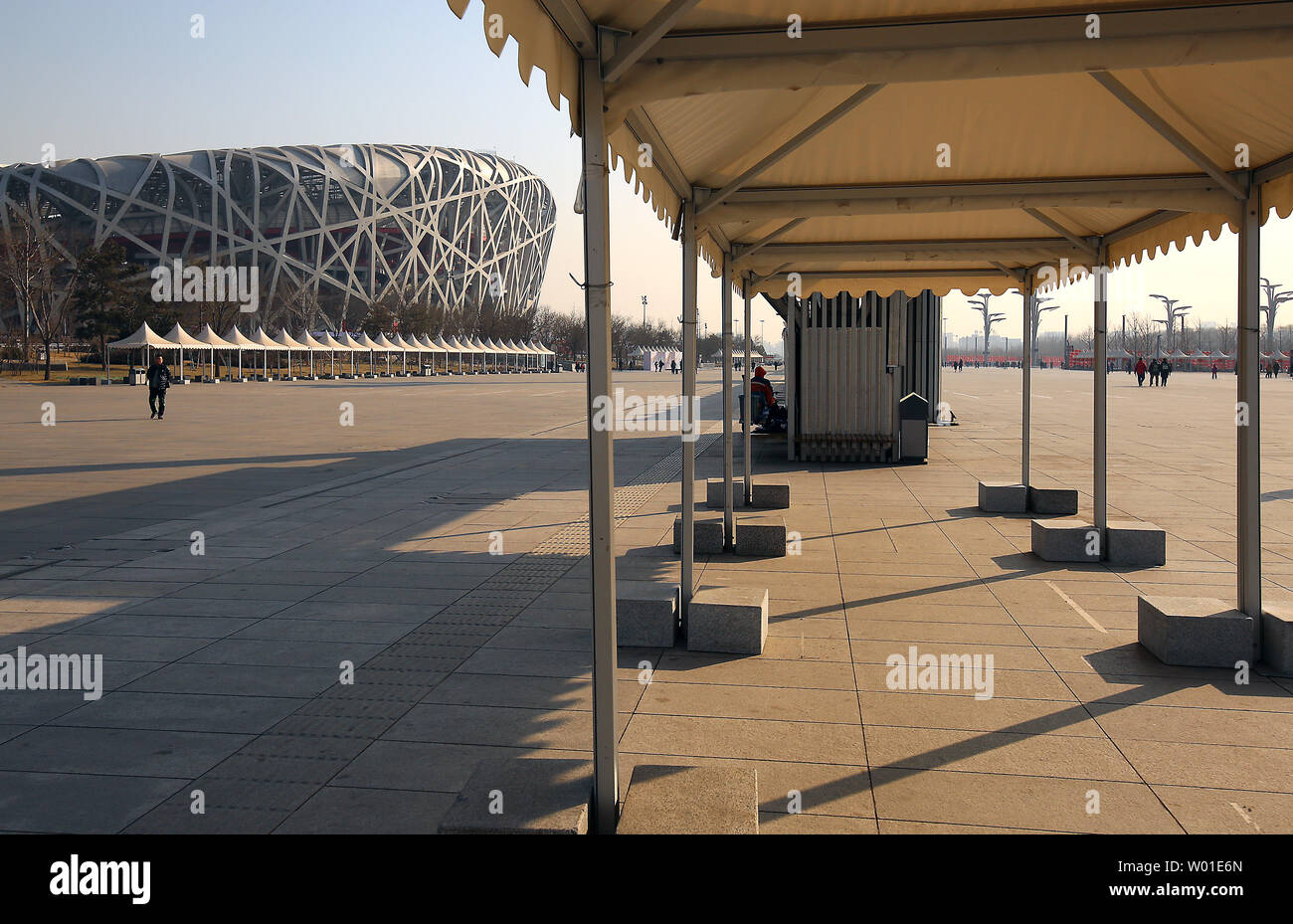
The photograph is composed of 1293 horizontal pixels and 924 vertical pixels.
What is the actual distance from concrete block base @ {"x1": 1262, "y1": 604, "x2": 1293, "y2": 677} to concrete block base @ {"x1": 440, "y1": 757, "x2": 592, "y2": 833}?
13.5 feet

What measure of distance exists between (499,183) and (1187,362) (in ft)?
325

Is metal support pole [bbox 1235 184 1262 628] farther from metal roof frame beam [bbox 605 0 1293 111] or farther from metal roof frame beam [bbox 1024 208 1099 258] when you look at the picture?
metal roof frame beam [bbox 1024 208 1099 258]

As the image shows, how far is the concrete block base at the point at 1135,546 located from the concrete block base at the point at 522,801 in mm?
6269

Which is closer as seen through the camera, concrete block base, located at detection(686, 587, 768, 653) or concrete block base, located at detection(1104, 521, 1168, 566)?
concrete block base, located at detection(686, 587, 768, 653)

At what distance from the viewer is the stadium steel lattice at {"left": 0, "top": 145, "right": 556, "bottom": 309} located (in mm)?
106125

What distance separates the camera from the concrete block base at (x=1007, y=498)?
11594 mm

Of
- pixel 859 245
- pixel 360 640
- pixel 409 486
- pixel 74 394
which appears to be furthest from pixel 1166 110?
pixel 74 394

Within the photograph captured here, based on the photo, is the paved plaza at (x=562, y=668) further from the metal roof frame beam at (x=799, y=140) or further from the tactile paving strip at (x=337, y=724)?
the metal roof frame beam at (x=799, y=140)

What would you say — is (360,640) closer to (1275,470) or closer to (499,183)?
(1275,470)

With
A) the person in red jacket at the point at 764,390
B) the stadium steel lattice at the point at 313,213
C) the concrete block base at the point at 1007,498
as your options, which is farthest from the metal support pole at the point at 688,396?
the stadium steel lattice at the point at 313,213

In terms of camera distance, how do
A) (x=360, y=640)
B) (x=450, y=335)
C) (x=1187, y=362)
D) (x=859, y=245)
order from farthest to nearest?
(x=1187, y=362) → (x=450, y=335) → (x=859, y=245) → (x=360, y=640)

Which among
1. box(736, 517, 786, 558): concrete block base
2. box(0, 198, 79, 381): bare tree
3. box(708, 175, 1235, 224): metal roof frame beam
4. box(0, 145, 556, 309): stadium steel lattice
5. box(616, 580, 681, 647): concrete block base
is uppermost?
box(0, 145, 556, 309): stadium steel lattice

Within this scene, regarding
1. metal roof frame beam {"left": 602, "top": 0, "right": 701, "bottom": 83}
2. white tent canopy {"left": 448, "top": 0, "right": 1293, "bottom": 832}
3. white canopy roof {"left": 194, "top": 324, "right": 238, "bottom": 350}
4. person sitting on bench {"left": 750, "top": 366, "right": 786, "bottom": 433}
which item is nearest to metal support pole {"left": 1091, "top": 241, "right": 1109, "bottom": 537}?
white tent canopy {"left": 448, "top": 0, "right": 1293, "bottom": 832}

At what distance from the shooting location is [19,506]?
1217 cm
